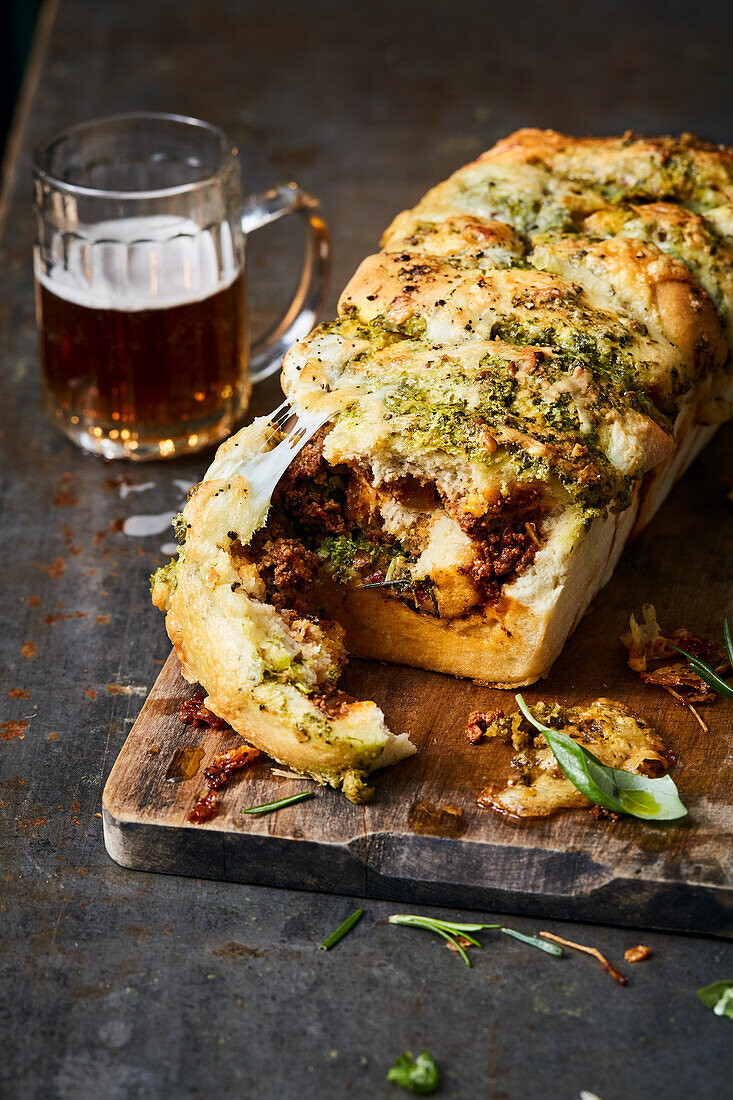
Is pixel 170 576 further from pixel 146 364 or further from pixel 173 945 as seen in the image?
pixel 146 364

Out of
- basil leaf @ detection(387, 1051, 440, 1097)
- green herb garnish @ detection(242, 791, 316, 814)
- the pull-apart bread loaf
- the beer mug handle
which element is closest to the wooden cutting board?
green herb garnish @ detection(242, 791, 316, 814)

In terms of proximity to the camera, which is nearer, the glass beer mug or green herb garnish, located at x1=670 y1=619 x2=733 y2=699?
green herb garnish, located at x1=670 y1=619 x2=733 y2=699

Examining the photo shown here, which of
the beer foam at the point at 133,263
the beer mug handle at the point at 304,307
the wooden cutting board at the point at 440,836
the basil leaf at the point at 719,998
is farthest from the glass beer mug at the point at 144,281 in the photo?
the basil leaf at the point at 719,998

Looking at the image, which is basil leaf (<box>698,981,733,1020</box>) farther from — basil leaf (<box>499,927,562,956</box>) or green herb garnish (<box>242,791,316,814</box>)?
green herb garnish (<box>242,791,316,814</box>)

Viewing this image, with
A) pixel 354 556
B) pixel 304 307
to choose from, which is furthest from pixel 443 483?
pixel 304 307

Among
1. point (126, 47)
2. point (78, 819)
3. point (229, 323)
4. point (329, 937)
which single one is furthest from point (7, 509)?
point (126, 47)

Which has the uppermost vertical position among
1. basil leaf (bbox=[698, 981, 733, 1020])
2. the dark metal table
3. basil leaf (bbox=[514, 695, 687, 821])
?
basil leaf (bbox=[514, 695, 687, 821])

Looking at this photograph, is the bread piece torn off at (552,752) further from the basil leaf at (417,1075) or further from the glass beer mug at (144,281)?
the glass beer mug at (144,281)

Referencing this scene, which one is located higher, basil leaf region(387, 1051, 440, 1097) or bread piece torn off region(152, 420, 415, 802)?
bread piece torn off region(152, 420, 415, 802)
